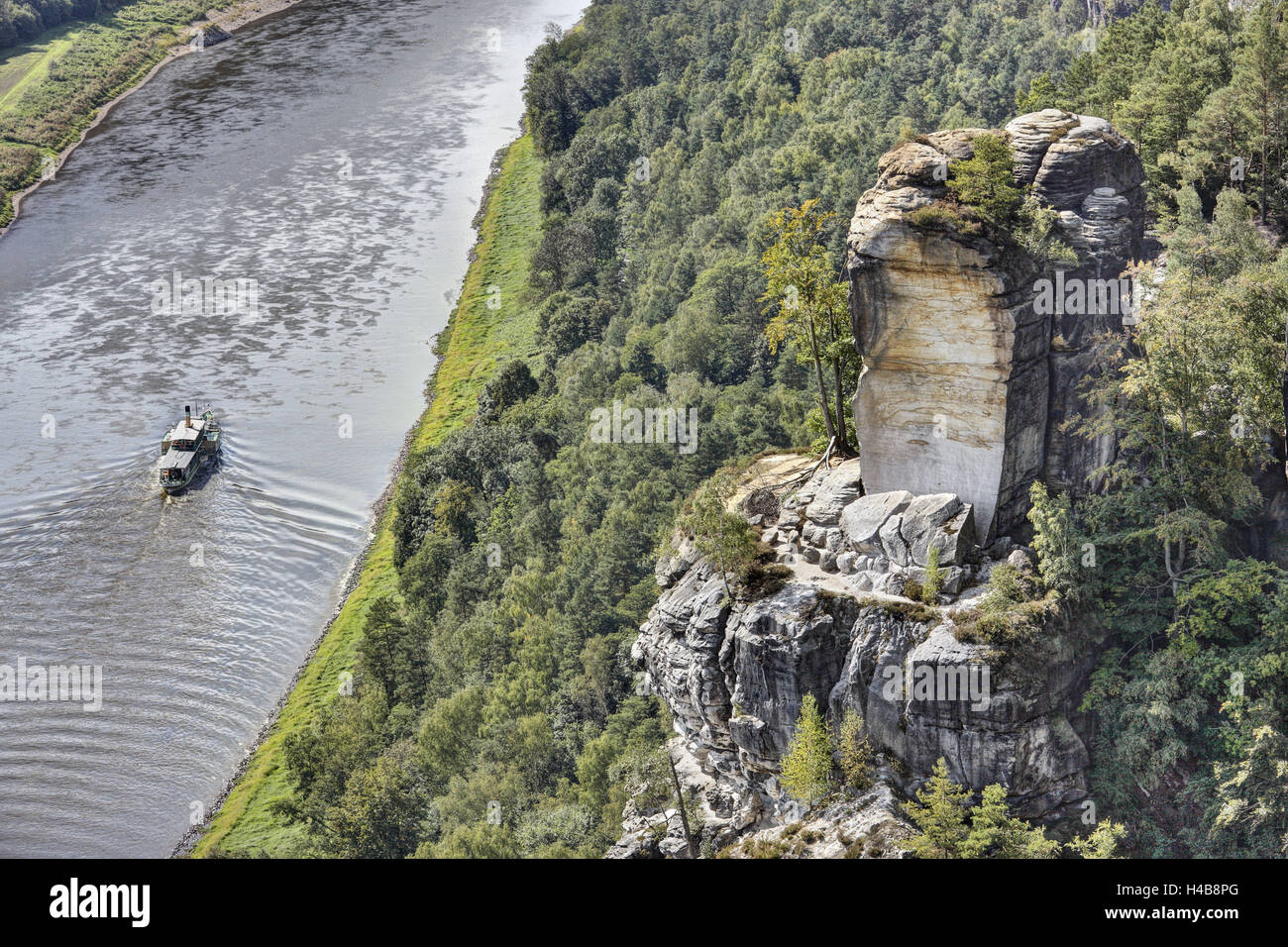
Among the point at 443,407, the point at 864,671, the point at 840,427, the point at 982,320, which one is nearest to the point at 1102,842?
the point at 864,671

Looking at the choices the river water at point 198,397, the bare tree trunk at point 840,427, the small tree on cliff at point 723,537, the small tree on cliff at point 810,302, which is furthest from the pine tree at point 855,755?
the river water at point 198,397

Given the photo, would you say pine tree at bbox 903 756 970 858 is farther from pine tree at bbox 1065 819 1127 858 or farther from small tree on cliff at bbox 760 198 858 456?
small tree on cliff at bbox 760 198 858 456

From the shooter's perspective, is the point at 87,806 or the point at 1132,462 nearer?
the point at 1132,462

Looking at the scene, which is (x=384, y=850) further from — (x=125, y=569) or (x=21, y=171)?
(x=21, y=171)

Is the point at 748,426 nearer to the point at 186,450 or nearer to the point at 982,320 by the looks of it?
the point at 982,320

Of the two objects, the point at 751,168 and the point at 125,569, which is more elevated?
the point at 751,168

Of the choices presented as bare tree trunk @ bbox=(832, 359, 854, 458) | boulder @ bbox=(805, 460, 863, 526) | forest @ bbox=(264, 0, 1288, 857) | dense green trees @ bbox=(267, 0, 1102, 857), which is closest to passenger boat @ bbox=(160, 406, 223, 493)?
forest @ bbox=(264, 0, 1288, 857)

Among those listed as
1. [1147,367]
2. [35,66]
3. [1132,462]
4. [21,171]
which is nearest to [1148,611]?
[1132,462]
